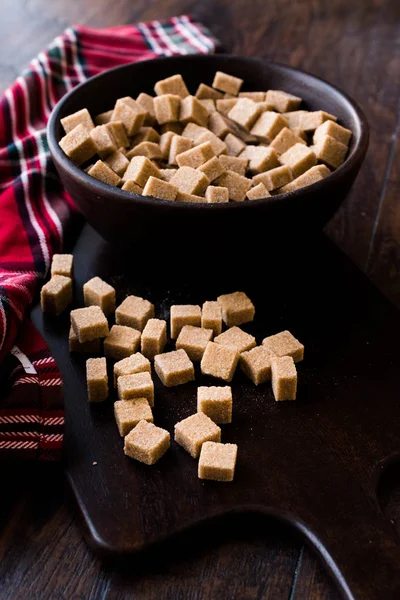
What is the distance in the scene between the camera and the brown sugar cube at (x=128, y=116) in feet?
5.27

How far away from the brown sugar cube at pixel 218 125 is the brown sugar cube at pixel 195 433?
665 millimetres

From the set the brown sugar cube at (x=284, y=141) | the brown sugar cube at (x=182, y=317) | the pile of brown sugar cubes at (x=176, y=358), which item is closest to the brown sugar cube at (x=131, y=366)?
the pile of brown sugar cubes at (x=176, y=358)

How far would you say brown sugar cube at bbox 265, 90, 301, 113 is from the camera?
1713mm

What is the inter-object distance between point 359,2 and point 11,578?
2.38 meters

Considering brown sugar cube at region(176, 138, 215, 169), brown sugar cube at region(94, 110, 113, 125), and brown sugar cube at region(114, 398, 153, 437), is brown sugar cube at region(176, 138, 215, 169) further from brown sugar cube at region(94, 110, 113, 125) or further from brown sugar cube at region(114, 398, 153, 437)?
brown sugar cube at region(114, 398, 153, 437)

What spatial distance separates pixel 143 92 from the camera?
5.86 feet

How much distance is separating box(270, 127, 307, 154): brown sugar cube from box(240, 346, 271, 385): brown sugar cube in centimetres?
45

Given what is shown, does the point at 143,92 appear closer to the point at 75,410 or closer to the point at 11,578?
the point at 75,410

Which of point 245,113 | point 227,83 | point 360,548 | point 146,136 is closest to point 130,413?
point 360,548

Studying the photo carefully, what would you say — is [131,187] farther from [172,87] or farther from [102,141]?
[172,87]

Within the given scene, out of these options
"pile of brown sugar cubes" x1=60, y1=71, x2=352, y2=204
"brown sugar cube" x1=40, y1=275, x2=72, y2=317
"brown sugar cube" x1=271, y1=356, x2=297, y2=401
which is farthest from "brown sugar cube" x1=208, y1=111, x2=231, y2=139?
"brown sugar cube" x1=271, y1=356, x2=297, y2=401

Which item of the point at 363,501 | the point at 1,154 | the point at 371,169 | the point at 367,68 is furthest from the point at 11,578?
the point at 367,68

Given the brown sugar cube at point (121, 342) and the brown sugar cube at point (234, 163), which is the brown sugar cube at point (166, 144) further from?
the brown sugar cube at point (121, 342)

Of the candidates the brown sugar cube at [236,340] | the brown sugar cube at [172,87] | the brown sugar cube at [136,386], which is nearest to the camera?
the brown sugar cube at [136,386]
